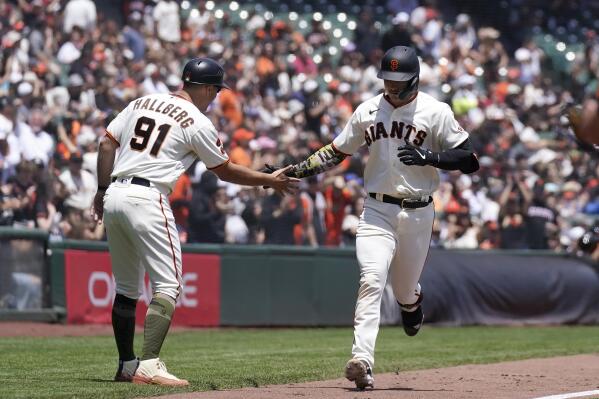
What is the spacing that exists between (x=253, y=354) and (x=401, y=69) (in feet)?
12.5

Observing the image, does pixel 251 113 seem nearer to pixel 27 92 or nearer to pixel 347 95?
pixel 347 95

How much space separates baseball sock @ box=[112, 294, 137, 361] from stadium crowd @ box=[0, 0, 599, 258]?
6.65 metres

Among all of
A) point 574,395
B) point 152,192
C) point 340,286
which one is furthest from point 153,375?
point 340,286

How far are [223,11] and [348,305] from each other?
863cm

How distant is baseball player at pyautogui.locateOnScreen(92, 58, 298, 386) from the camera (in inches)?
293

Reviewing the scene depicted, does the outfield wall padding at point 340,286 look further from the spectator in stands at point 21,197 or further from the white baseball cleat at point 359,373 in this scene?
the white baseball cleat at point 359,373

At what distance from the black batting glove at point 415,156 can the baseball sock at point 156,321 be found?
174 centimetres

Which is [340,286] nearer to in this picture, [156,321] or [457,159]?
[457,159]

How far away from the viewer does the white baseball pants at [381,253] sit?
753cm

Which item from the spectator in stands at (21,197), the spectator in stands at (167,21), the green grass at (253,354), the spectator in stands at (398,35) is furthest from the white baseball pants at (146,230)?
the spectator in stands at (398,35)

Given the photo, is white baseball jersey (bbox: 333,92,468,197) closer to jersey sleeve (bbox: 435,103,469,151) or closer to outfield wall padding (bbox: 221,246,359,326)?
jersey sleeve (bbox: 435,103,469,151)

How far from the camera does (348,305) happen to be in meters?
15.1

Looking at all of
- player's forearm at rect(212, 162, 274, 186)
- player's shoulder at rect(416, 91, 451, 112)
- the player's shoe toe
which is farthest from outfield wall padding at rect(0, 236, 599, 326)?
player's shoulder at rect(416, 91, 451, 112)

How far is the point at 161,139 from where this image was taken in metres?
7.48
